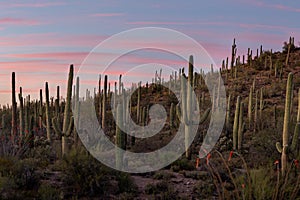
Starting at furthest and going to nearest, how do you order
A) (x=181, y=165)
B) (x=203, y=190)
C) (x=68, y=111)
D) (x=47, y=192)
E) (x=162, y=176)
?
(x=68, y=111)
(x=181, y=165)
(x=162, y=176)
(x=203, y=190)
(x=47, y=192)

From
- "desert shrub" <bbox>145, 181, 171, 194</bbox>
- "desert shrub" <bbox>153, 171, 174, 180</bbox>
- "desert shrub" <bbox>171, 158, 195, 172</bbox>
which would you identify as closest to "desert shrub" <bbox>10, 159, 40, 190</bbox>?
"desert shrub" <bbox>145, 181, 171, 194</bbox>

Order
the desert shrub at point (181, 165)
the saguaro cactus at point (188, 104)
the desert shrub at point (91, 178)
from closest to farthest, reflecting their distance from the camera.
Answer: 1. the desert shrub at point (91, 178)
2. the desert shrub at point (181, 165)
3. the saguaro cactus at point (188, 104)

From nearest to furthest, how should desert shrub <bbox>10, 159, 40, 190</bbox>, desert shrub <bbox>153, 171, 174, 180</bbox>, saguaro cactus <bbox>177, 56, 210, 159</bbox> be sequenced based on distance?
desert shrub <bbox>10, 159, 40, 190</bbox> < desert shrub <bbox>153, 171, 174, 180</bbox> < saguaro cactus <bbox>177, 56, 210, 159</bbox>

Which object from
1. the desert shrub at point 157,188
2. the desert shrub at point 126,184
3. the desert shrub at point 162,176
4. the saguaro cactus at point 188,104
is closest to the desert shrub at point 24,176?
the desert shrub at point 126,184

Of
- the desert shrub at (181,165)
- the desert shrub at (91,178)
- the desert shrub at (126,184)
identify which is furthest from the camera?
the desert shrub at (181,165)

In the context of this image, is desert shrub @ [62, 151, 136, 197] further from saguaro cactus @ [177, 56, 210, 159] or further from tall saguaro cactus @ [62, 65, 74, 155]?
saguaro cactus @ [177, 56, 210, 159]

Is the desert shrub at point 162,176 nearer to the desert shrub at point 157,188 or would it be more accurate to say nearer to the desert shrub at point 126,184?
the desert shrub at point 157,188

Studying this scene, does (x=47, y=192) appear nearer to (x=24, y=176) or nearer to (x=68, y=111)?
(x=24, y=176)

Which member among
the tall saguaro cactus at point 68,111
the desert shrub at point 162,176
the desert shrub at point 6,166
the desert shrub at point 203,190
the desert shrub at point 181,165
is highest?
the tall saguaro cactus at point 68,111

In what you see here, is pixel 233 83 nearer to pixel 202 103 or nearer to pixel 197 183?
pixel 202 103

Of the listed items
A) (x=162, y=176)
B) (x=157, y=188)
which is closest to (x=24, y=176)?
(x=157, y=188)

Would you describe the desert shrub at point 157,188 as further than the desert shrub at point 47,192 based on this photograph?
Yes

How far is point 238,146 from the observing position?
17734 millimetres

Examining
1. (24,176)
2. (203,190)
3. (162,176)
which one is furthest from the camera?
(162,176)
